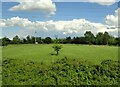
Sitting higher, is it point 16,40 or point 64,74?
point 16,40

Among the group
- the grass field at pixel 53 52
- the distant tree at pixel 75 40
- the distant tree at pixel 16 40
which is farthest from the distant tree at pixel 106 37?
the distant tree at pixel 16 40

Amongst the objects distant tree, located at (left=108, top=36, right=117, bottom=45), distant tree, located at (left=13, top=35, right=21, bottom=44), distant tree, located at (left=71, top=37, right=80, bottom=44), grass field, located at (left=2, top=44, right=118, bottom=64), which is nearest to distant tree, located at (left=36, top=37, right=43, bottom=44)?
distant tree, located at (left=13, top=35, right=21, bottom=44)

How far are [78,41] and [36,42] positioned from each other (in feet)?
12.8

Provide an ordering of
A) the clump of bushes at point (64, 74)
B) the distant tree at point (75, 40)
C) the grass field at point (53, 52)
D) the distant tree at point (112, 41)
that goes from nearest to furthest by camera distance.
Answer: the clump of bushes at point (64, 74)
the grass field at point (53, 52)
the distant tree at point (75, 40)
the distant tree at point (112, 41)

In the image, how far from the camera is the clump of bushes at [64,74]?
10.3 m

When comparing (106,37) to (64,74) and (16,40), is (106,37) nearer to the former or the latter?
(16,40)

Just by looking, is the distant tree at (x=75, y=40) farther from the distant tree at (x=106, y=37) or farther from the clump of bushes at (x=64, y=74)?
the clump of bushes at (x=64, y=74)

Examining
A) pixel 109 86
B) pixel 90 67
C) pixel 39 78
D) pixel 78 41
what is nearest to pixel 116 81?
pixel 109 86

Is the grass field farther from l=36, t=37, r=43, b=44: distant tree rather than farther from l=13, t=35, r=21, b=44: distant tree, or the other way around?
l=36, t=37, r=43, b=44: distant tree

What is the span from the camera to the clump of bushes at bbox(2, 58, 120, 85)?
1028 cm

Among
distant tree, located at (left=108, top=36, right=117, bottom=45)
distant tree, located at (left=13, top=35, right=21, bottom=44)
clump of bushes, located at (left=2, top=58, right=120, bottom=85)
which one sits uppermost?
distant tree, located at (left=13, top=35, right=21, bottom=44)

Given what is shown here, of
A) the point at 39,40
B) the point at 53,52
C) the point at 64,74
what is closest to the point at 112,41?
the point at 39,40

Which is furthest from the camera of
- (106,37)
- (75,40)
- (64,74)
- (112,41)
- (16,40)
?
(112,41)

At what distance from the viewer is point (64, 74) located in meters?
10.5
